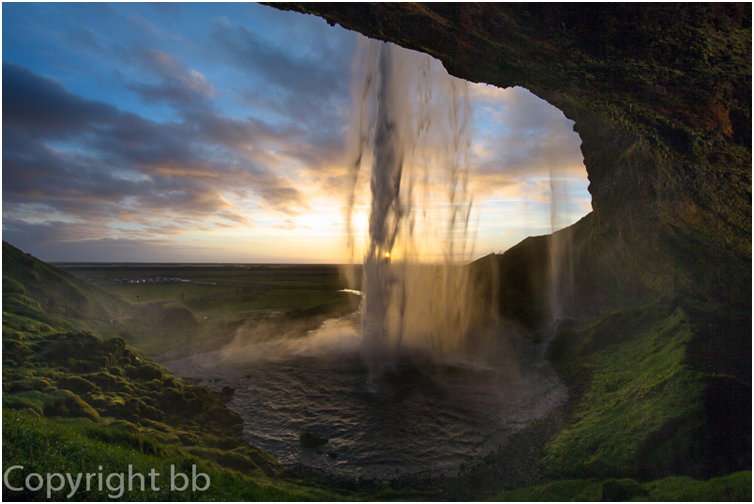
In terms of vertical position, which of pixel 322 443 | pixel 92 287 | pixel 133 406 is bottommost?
pixel 322 443

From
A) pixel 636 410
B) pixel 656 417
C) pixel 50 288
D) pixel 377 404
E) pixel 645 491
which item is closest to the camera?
pixel 645 491

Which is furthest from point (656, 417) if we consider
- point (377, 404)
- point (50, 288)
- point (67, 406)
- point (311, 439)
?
point (50, 288)

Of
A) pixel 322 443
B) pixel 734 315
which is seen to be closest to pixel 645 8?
pixel 734 315

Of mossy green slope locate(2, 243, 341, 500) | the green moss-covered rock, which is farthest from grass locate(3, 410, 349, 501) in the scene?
the green moss-covered rock

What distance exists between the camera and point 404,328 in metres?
28.1

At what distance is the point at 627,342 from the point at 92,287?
4417cm

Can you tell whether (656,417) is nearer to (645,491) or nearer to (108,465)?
(645,491)

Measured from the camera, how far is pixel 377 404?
15.4m

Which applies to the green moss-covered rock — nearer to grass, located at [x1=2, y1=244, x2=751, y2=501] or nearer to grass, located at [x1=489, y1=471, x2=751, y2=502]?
grass, located at [x1=2, y1=244, x2=751, y2=501]

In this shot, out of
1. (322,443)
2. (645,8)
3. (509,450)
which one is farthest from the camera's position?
(322,443)

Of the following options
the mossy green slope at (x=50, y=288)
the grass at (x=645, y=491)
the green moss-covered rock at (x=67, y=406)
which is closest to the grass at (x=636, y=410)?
the grass at (x=645, y=491)

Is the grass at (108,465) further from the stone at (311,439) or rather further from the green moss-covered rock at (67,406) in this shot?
the stone at (311,439)

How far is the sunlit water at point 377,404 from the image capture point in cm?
1159

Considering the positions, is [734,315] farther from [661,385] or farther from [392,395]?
[392,395]
